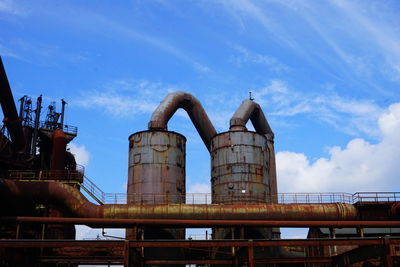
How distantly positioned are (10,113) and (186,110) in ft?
47.8

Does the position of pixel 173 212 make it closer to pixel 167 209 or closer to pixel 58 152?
pixel 167 209

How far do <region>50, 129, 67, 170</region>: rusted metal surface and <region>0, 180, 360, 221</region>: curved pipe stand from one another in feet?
25.2

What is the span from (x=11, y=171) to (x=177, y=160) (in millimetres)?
11712

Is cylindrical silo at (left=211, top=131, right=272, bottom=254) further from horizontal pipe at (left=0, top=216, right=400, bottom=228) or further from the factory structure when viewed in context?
horizontal pipe at (left=0, top=216, right=400, bottom=228)

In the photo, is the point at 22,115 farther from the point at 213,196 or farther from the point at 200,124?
the point at 213,196

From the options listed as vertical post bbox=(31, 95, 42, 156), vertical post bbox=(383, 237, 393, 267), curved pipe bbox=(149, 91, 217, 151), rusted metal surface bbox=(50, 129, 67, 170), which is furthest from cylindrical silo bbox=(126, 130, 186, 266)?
vertical post bbox=(383, 237, 393, 267)

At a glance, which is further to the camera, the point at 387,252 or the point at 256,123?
Answer: the point at 256,123

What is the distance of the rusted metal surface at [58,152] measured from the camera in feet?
104

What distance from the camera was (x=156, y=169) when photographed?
98.5 feet

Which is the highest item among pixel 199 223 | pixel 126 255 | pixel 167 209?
→ pixel 167 209

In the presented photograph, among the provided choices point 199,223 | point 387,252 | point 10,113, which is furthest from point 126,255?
point 10,113

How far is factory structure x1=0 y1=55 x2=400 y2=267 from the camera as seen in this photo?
1958 cm

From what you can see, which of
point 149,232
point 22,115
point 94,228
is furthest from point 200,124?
point 22,115

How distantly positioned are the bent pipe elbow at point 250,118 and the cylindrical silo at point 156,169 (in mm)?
5899
